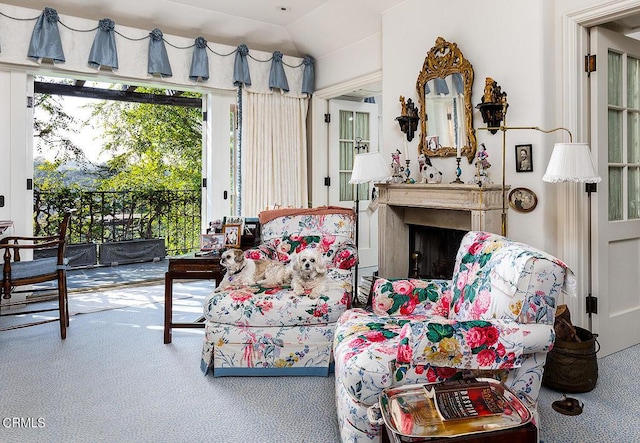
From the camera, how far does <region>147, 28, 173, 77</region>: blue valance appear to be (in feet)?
14.6

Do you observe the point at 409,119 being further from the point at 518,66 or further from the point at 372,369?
the point at 372,369

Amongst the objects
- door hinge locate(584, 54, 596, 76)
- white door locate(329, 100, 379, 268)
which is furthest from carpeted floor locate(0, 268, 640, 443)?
white door locate(329, 100, 379, 268)

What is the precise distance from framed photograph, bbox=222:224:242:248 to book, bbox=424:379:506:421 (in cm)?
228

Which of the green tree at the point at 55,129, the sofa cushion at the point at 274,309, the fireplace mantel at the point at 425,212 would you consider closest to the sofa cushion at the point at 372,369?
the sofa cushion at the point at 274,309

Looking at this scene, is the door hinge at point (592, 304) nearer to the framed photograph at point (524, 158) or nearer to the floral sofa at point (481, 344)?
the framed photograph at point (524, 158)

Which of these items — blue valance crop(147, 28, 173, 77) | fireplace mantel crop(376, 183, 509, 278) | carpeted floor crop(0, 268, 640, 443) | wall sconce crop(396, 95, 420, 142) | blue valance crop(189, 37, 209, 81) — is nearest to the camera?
carpeted floor crop(0, 268, 640, 443)

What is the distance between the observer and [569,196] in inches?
113

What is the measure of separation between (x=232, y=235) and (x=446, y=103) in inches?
75.7

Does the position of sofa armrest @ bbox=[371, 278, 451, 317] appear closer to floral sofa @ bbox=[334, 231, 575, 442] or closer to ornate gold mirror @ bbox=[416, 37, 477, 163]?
floral sofa @ bbox=[334, 231, 575, 442]

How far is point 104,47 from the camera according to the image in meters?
4.20

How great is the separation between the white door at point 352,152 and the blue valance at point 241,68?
3.47 ft

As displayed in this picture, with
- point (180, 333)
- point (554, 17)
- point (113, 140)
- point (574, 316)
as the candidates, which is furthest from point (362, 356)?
point (113, 140)

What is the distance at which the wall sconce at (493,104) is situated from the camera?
9.86 ft

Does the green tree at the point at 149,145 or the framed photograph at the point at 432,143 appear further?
the green tree at the point at 149,145
